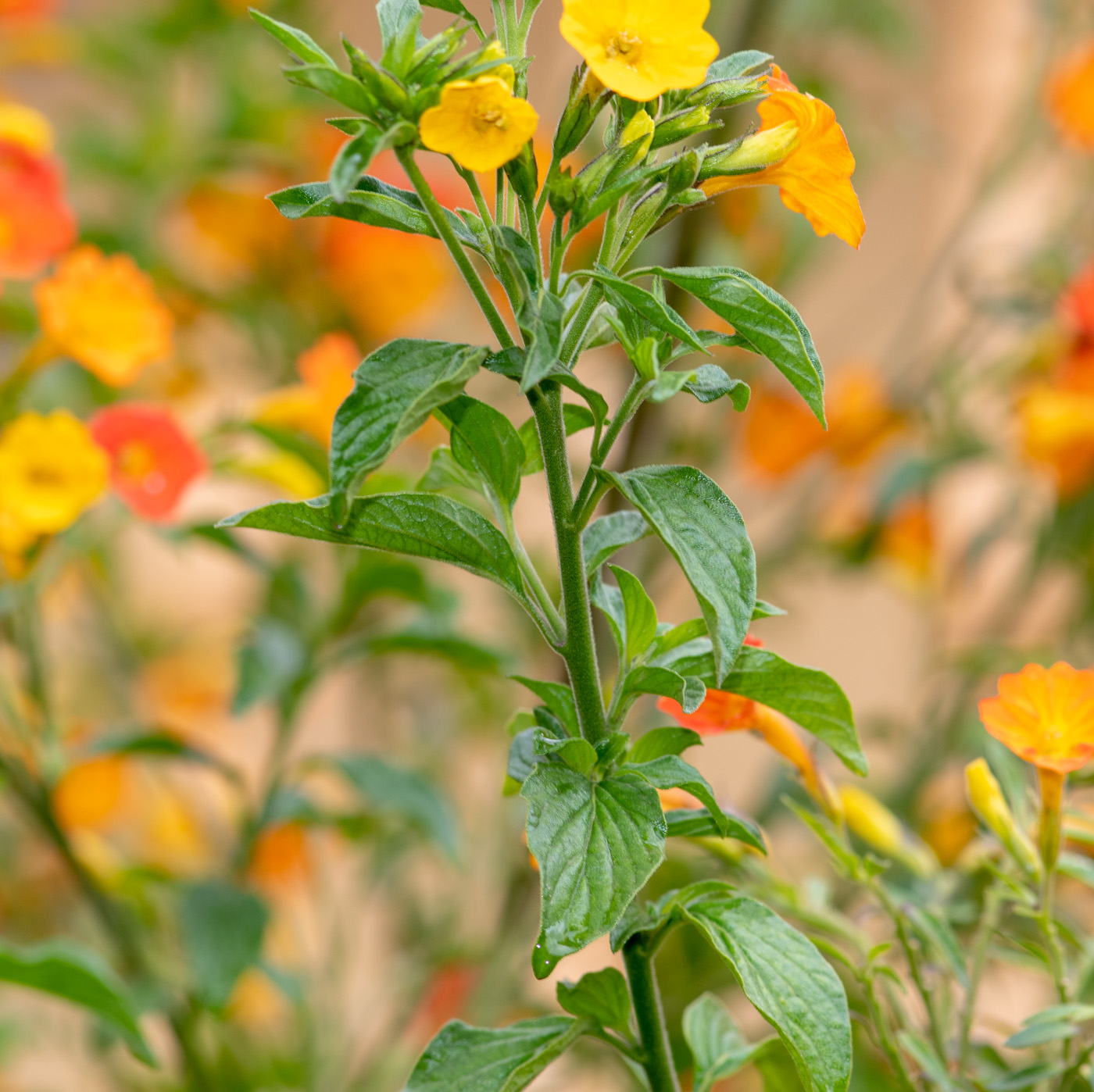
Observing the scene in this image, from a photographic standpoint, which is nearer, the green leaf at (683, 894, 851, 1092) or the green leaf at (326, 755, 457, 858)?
the green leaf at (683, 894, 851, 1092)

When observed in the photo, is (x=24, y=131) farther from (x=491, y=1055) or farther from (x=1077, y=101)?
(x=1077, y=101)

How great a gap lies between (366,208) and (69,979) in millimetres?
259

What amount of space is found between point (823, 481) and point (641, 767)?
2.00 ft

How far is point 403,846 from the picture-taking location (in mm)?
681

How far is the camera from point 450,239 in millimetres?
200

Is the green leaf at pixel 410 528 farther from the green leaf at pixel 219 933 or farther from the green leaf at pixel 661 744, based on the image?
the green leaf at pixel 219 933

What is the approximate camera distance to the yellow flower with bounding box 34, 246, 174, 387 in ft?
1.53

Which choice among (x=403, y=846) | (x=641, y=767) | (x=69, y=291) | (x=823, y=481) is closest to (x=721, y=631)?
(x=641, y=767)

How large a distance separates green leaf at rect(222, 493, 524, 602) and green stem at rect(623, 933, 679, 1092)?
8 centimetres

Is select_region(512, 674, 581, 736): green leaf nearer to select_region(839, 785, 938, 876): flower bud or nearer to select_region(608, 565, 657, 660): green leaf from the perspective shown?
select_region(608, 565, 657, 660): green leaf

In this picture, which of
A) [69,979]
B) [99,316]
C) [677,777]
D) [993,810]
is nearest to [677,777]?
[677,777]

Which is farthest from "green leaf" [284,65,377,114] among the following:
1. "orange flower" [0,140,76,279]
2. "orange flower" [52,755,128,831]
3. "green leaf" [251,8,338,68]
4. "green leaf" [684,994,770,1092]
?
"orange flower" [52,755,128,831]

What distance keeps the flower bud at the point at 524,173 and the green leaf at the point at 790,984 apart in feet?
0.48

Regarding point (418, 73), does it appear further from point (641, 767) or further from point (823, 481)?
point (823, 481)
